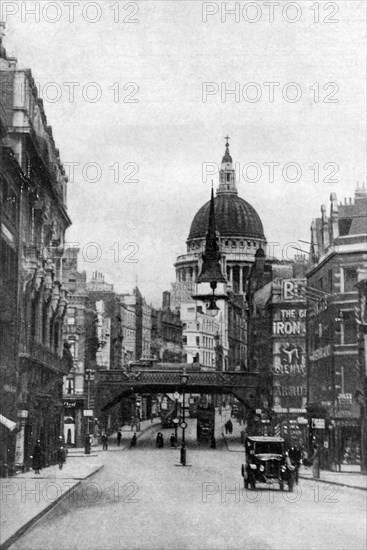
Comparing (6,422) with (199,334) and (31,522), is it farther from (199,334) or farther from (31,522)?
(199,334)

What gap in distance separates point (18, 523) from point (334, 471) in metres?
23.3

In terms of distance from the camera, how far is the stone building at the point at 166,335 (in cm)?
4831

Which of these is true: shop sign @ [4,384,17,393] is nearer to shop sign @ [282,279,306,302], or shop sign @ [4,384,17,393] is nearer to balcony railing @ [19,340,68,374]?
balcony railing @ [19,340,68,374]

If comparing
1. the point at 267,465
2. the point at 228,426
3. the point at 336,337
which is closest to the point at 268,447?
the point at 267,465

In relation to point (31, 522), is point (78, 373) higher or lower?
Answer: higher

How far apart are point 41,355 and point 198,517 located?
19.5 meters

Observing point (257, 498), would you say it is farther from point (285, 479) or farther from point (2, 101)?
point (2, 101)

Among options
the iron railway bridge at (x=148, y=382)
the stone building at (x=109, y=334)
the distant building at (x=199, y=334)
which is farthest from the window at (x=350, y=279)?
the stone building at (x=109, y=334)

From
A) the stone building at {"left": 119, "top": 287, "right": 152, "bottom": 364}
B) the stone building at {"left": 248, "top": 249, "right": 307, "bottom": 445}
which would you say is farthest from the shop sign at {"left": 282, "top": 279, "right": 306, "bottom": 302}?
the stone building at {"left": 119, "top": 287, "right": 152, "bottom": 364}

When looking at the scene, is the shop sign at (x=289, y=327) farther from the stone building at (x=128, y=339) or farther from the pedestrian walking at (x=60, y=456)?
the stone building at (x=128, y=339)

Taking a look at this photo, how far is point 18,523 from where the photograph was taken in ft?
77.2

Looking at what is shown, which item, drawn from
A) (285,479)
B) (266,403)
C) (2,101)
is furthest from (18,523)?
(266,403)

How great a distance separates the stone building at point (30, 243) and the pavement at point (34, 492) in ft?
5.20

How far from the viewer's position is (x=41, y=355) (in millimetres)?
43719
